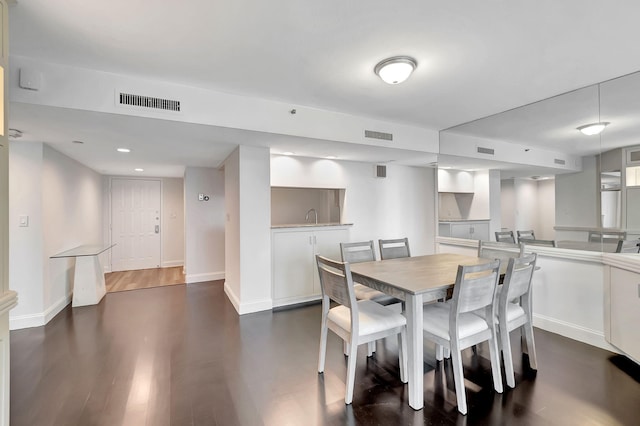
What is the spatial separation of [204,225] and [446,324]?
460 cm

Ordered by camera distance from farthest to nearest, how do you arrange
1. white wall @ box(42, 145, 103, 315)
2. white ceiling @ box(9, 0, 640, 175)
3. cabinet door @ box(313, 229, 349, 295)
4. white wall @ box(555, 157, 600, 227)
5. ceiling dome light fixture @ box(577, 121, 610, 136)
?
cabinet door @ box(313, 229, 349, 295) → white wall @ box(42, 145, 103, 315) → white wall @ box(555, 157, 600, 227) → ceiling dome light fixture @ box(577, 121, 610, 136) → white ceiling @ box(9, 0, 640, 175)

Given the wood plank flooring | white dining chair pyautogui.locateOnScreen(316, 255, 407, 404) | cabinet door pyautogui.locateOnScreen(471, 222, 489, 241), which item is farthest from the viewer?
the wood plank flooring

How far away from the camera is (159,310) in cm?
375

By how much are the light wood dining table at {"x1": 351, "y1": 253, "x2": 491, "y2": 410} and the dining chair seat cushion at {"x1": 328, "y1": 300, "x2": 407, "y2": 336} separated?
170mm

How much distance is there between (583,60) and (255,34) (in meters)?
2.51

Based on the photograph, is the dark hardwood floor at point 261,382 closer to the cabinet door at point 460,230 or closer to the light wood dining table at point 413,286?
the light wood dining table at point 413,286

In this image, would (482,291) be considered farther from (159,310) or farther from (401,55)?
(159,310)

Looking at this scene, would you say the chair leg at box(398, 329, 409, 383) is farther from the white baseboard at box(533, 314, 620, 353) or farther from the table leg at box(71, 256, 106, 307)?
the table leg at box(71, 256, 106, 307)

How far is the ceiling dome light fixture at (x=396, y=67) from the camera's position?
2.16 metres

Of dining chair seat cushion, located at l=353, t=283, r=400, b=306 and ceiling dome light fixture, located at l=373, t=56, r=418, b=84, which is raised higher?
ceiling dome light fixture, located at l=373, t=56, r=418, b=84

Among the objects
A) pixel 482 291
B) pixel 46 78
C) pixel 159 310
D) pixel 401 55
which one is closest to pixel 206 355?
pixel 159 310

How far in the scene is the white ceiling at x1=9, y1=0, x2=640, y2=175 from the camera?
1.67m

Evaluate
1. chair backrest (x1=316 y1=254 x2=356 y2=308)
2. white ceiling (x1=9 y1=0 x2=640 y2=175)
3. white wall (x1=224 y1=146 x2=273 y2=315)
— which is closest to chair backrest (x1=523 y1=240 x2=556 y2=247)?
white ceiling (x1=9 y1=0 x2=640 y2=175)

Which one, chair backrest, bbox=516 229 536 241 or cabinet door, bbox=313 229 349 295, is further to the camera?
cabinet door, bbox=313 229 349 295
